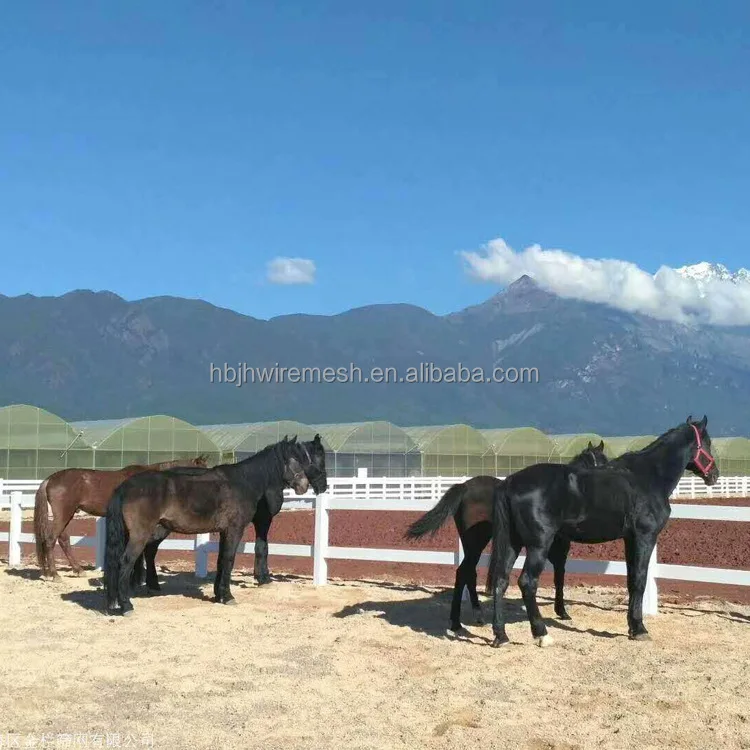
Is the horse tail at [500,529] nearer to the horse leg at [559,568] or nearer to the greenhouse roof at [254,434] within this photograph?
the horse leg at [559,568]

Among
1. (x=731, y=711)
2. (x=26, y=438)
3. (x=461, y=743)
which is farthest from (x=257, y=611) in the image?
(x=26, y=438)

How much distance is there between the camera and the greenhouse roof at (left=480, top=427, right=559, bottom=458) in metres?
52.8

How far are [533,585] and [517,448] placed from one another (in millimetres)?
45964

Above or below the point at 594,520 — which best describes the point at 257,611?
below

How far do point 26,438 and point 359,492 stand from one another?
16.3 m

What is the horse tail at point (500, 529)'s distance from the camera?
7.99 meters

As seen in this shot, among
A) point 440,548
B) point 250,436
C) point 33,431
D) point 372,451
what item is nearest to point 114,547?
point 440,548

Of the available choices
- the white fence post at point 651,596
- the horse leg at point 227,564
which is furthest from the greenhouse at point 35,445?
the white fence post at point 651,596

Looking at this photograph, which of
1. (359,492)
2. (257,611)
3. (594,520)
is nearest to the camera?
(594,520)

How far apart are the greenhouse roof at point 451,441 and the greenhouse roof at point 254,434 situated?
577cm

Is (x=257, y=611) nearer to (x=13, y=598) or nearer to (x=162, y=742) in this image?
(x=13, y=598)

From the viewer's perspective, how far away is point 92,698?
6.20m

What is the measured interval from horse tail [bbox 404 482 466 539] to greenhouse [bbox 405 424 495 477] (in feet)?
128

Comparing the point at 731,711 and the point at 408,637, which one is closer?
the point at 731,711
